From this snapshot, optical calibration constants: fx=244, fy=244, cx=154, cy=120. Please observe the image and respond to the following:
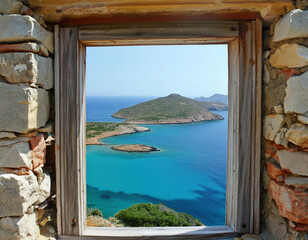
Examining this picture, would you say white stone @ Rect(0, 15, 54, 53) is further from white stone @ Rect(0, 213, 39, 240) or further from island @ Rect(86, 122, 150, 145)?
island @ Rect(86, 122, 150, 145)

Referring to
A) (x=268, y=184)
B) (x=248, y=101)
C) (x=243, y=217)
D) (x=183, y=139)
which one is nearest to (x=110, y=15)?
(x=248, y=101)

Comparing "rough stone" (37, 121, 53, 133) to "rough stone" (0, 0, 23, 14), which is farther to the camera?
"rough stone" (37, 121, 53, 133)

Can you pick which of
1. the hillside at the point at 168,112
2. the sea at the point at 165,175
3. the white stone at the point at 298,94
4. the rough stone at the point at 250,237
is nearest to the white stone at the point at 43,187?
the rough stone at the point at 250,237

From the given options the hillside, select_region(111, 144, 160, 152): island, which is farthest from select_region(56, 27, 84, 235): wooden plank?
the hillside

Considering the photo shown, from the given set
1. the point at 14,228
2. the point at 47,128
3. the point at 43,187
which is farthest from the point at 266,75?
the point at 14,228

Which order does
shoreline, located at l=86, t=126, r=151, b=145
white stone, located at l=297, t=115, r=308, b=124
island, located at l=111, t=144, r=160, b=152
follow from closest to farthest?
1. white stone, located at l=297, t=115, r=308, b=124
2. island, located at l=111, t=144, r=160, b=152
3. shoreline, located at l=86, t=126, r=151, b=145

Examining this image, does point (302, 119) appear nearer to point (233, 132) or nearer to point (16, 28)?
point (233, 132)
